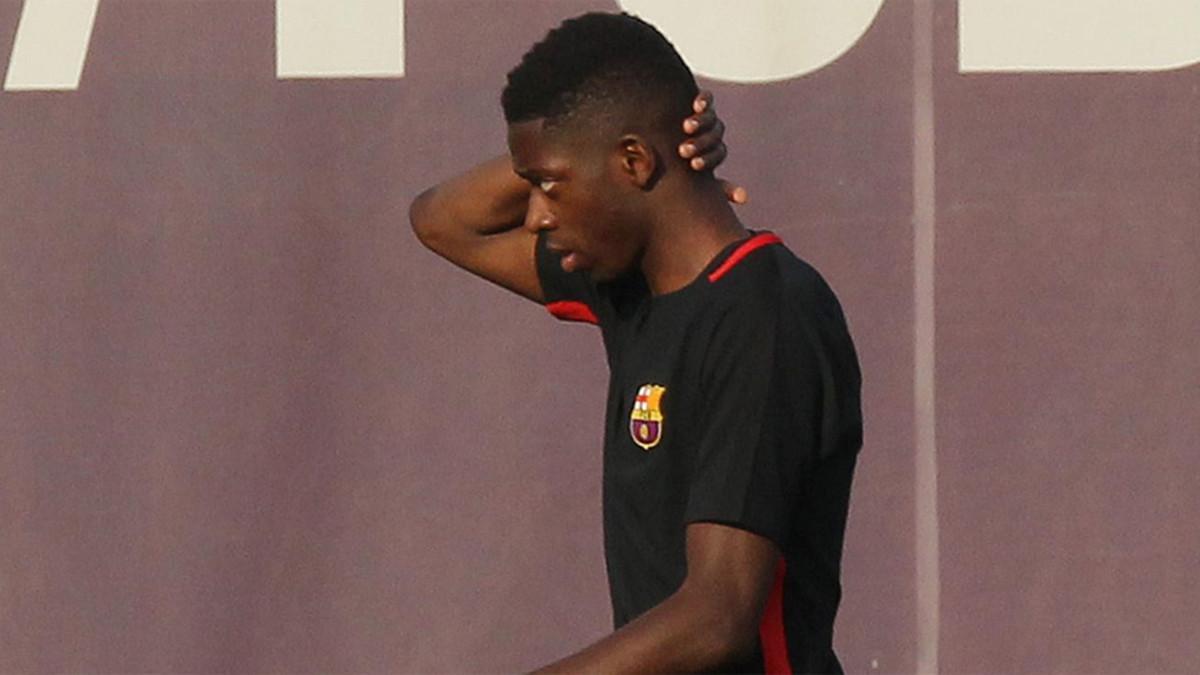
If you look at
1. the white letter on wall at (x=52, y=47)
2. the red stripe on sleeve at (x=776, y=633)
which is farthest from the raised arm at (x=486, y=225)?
the white letter on wall at (x=52, y=47)

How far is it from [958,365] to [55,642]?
1.77m

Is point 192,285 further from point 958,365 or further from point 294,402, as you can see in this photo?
point 958,365

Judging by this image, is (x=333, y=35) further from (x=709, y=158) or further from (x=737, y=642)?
(x=737, y=642)

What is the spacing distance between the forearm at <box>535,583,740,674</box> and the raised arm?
824 mm

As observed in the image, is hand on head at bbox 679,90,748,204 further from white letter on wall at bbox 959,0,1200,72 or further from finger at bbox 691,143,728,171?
white letter on wall at bbox 959,0,1200,72

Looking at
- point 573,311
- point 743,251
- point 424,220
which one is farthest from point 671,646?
point 424,220

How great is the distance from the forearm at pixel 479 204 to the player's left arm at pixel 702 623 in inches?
37.2

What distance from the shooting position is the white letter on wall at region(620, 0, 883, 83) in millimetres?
4152

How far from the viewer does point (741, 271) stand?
2.36m

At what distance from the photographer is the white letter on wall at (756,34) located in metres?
4.15

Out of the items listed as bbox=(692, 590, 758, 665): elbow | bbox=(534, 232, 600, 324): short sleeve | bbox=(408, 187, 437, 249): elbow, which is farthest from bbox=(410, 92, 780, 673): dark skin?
bbox=(408, 187, 437, 249): elbow

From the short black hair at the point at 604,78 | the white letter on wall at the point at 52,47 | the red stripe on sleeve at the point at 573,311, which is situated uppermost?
the white letter on wall at the point at 52,47

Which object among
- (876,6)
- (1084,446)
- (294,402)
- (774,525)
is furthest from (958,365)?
(774,525)

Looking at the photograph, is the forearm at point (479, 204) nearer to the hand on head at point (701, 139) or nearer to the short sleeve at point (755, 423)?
the hand on head at point (701, 139)
